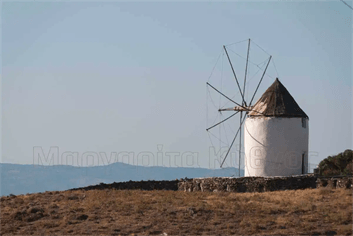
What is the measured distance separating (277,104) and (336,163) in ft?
14.9

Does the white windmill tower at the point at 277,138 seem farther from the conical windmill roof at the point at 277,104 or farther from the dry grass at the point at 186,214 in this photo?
the dry grass at the point at 186,214

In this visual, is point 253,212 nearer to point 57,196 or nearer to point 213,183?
point 213,183

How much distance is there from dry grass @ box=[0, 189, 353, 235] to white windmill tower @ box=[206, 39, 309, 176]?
6.96 metres

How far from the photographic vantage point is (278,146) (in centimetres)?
3106

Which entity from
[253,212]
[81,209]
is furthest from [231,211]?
[81,209]

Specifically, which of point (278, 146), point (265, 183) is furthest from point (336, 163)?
point (265, 183)

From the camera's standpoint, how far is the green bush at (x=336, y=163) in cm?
3039

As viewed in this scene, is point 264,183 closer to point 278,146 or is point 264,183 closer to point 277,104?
point 278,146

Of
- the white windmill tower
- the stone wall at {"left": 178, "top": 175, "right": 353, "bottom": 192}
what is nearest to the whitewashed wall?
the white windmill tower

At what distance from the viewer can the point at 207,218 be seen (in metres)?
19.7

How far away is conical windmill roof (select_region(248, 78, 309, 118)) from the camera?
3128 centimetres

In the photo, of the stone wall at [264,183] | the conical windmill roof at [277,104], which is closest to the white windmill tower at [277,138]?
the conical windmill roof at [277,104]

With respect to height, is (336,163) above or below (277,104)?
below

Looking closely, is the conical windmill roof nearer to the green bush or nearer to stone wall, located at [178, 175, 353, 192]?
the green bush
